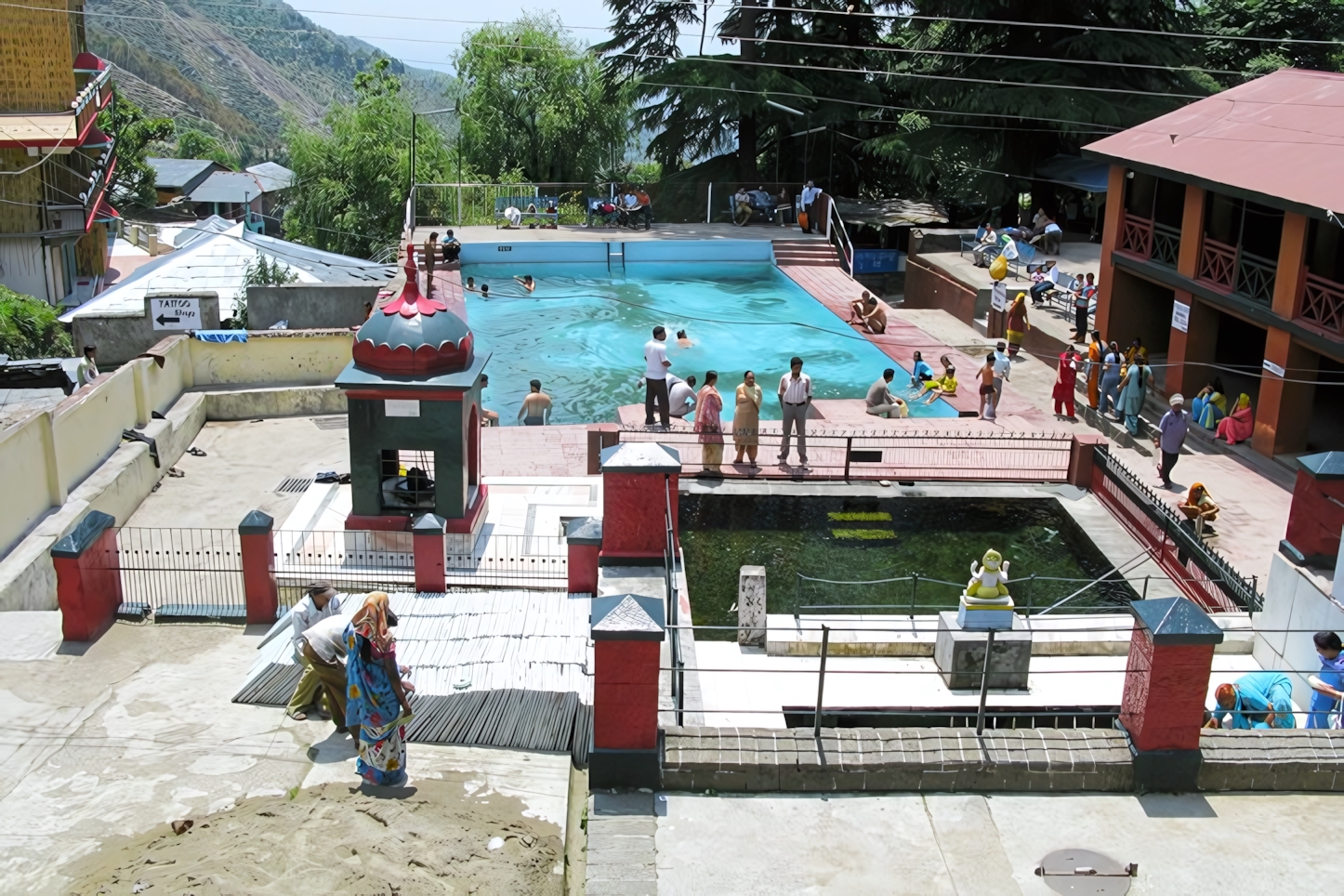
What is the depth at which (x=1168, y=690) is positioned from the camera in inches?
362

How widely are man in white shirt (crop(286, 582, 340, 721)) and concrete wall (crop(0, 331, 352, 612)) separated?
5471 mm

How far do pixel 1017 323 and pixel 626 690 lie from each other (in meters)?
20.1

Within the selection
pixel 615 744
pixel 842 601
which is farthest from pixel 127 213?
pixel 615 744

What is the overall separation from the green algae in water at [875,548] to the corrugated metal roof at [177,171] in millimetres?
57178

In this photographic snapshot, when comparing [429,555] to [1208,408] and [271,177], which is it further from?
[271,177]

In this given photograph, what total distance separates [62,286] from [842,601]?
3221 centimetres

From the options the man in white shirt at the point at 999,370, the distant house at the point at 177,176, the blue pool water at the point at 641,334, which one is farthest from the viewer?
the distant house at the point at 177,176

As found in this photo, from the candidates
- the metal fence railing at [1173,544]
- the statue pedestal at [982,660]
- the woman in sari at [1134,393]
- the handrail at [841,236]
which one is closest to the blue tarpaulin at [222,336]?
the metal fence railing at [1173,544]

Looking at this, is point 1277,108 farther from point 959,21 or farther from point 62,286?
point 62,286

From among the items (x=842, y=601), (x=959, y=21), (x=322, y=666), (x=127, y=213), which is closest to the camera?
(x=322, y=666)

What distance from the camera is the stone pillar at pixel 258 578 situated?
11945mm

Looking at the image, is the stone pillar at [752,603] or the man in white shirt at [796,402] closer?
the stone pillar at [752,603]

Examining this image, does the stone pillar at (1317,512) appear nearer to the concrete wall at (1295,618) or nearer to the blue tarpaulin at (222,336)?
the concrete wall at (1295,618)

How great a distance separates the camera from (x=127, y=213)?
62.9m
